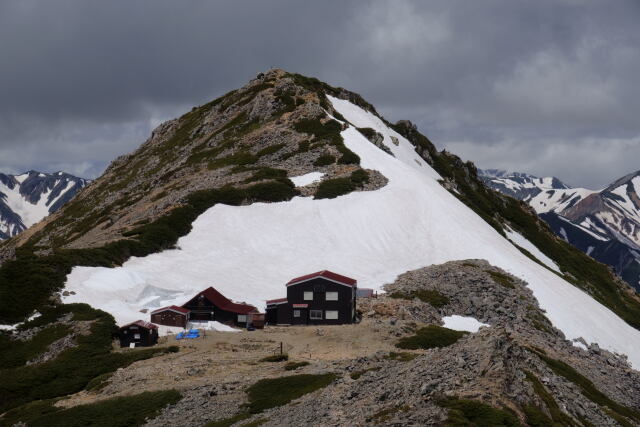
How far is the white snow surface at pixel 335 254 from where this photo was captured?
92.3 metres

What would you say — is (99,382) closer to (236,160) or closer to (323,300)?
(323,300)

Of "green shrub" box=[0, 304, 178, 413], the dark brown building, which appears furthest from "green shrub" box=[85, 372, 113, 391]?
the dark brown building

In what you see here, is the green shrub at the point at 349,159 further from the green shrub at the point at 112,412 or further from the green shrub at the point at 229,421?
the green shrub at the point at 229,421

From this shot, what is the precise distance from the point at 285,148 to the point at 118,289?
69.0m

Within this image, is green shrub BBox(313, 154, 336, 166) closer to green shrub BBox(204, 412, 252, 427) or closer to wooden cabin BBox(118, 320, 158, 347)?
wooden cabin BBox(118, 320, 158, 347)

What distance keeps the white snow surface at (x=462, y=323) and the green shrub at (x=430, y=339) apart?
314 inches

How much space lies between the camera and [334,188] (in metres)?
126

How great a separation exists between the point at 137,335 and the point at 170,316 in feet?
27.3

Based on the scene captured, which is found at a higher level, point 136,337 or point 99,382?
point 136,337

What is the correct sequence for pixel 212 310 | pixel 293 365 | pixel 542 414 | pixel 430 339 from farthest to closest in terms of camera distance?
pixel 212 310 → pixel 430 339 → pixel 293 365 → pixel 542 414

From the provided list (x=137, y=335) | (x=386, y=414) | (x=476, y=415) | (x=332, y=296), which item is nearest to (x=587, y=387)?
(x=332, y=296)

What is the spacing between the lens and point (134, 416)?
50406 millimetres

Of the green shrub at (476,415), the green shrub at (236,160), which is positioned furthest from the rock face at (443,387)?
the green shrub at (236,160)

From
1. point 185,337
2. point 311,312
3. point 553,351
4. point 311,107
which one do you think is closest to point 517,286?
point 553,351
